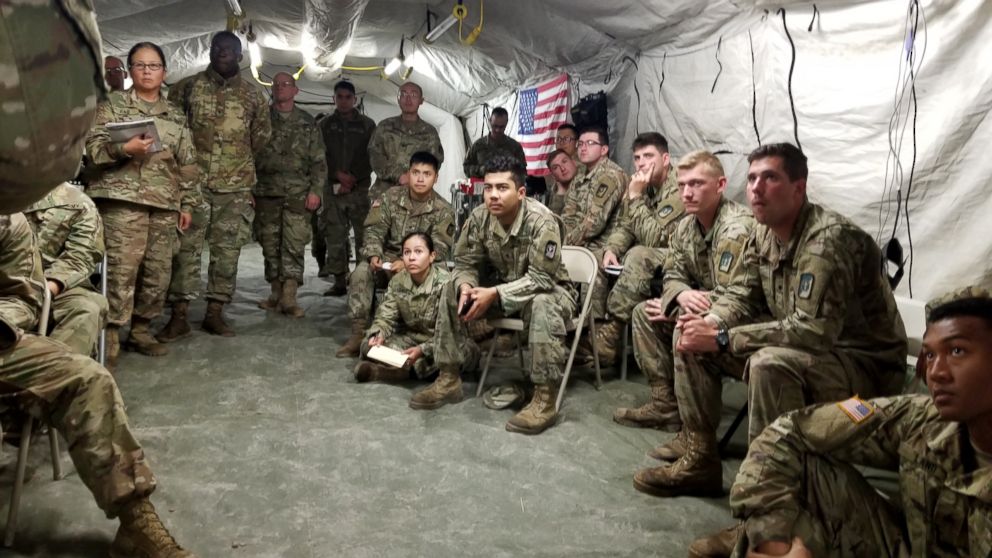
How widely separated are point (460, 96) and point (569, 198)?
4319 mm

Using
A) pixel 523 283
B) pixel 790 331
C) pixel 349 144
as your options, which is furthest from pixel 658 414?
pixel 349 144

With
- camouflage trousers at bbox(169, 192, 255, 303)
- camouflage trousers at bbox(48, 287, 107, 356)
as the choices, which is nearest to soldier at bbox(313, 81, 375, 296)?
camouflage trousers at bbox(169, 192, 255, 303)

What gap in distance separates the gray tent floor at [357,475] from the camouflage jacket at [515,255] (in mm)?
585

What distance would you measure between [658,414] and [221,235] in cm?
291

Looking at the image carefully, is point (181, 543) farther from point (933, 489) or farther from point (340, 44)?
point (340, 44)

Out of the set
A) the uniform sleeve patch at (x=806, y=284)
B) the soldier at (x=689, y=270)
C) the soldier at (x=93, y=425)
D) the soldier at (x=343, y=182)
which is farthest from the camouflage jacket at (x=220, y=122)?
the uniform sleeve patch at (x=806, y=284)

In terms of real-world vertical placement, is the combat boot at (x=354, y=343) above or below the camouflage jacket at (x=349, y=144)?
below

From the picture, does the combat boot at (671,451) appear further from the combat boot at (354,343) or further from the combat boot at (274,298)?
the combat boot at (274,298)

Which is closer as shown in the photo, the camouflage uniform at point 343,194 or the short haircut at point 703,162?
the short haircut at point 703,162

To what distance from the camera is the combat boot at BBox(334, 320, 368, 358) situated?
403 centimetres

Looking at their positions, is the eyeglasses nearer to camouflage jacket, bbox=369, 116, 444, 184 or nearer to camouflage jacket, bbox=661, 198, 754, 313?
camouflage jacket, bbox=369, 116, 444, 184

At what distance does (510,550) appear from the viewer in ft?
6.80

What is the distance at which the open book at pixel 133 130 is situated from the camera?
3396 millimetres

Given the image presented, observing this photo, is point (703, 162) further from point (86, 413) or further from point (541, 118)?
point (541, 118)
